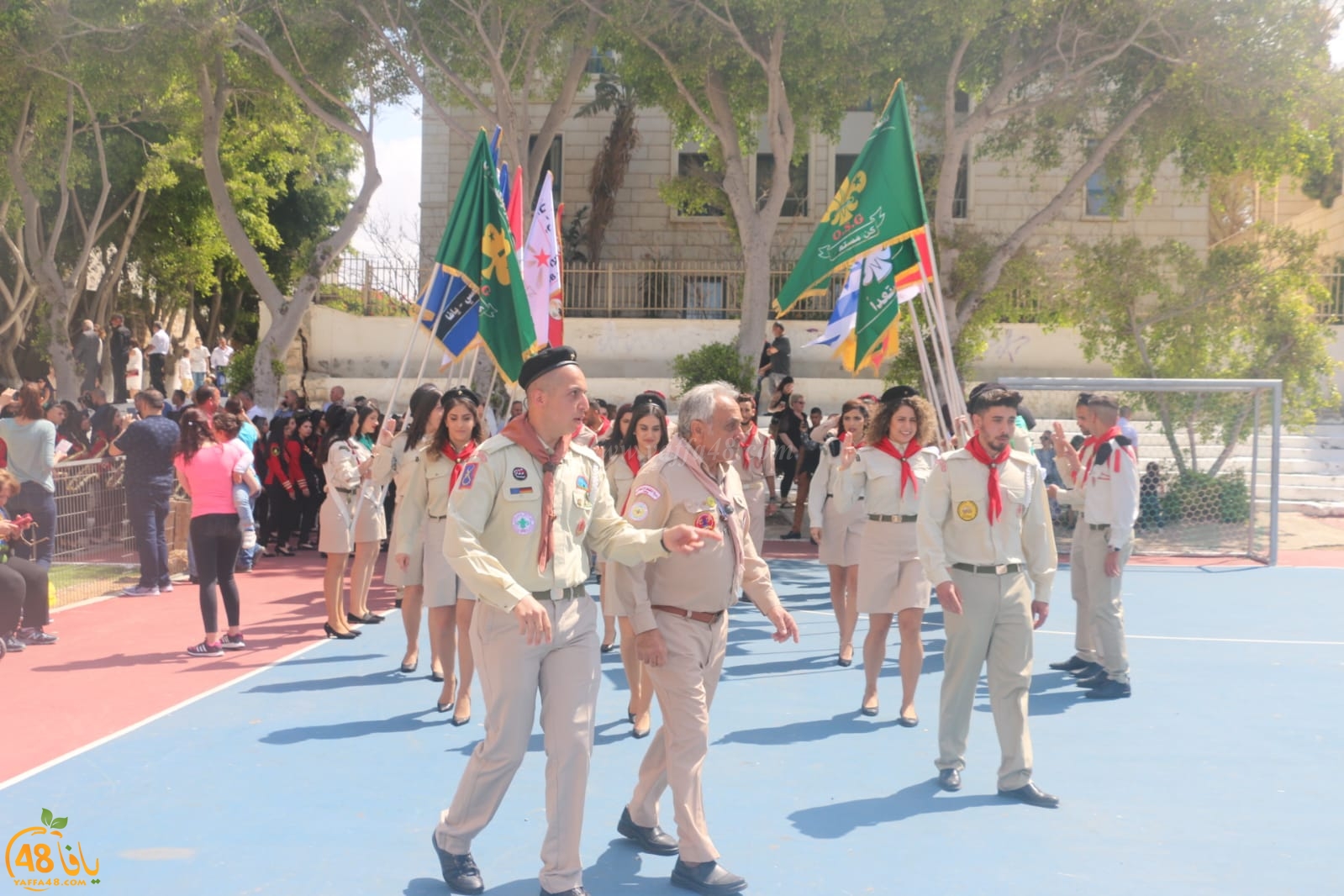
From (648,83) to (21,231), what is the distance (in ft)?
51.2

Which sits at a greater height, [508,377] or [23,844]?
[508,377]

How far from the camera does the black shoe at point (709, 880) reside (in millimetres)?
4918

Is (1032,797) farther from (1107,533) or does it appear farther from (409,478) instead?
(409,478)

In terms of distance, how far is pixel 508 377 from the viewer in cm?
1015

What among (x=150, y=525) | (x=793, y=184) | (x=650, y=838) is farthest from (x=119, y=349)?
(x=650, y=838)

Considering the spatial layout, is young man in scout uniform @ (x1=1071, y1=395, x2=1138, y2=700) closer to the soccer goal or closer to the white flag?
the white flag

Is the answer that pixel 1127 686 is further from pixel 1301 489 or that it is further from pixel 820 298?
pixel 820 298

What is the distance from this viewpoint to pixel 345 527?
988cm

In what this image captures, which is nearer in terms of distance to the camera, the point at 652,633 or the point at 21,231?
the point at 652,633

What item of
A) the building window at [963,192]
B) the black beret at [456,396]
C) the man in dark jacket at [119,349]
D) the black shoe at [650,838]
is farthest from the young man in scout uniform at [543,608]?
the building window at [963,192]

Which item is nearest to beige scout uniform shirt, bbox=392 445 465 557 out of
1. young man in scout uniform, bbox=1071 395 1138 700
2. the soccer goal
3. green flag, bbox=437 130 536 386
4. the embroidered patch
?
green flag, bbox=437 130 536 386

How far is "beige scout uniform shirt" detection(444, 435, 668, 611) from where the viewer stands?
461cm

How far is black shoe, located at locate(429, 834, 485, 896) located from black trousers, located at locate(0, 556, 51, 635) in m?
5.89

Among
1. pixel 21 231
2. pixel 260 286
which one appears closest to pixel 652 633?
pixel 260 286
